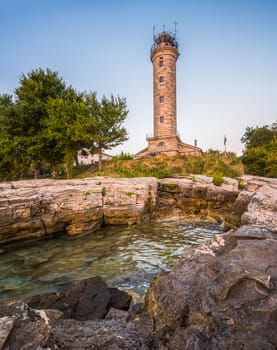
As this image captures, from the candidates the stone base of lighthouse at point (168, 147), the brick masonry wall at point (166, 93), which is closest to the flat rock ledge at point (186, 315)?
the stone base of lighthouse at point (168, 147)

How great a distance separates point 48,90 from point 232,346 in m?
25.4

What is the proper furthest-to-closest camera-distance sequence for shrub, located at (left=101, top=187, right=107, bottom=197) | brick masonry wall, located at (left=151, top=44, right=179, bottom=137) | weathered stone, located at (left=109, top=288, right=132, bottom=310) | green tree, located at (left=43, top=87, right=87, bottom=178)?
1. brick masonry wall, located at (left=151, top=44, right=179, bottom=137)
2. green tree, located at (left=43, top=87, right=87, bottom=178)
3. shrub, located at (left=101, top=187, right=107, bottom=197)
4. weathered stone, located at (left=109, top=288, right=132, bottom=310)

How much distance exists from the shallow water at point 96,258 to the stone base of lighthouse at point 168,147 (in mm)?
22450

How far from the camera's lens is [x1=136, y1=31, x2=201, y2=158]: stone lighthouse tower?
3167 centimetres

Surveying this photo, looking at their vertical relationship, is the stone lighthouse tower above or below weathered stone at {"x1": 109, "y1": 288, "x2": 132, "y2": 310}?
above

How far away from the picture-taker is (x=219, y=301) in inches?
87.9

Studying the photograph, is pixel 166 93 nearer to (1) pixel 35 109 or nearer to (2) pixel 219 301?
(1) pixel 35 109

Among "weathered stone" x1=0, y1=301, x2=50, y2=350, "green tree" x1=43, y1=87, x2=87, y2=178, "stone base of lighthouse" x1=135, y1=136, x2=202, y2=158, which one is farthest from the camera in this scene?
"stone base of lighthouse" x1=135, y1=136, x2=202, y2=158

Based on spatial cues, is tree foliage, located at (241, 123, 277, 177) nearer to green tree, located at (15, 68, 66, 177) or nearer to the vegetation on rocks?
the vegetation on rocks

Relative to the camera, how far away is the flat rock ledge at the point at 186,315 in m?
1.87

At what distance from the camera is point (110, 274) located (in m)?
5.07

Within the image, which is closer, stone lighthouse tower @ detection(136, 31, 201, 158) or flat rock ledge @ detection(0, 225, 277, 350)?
flat rock ledge @ detection(0, 225, 277, 350)

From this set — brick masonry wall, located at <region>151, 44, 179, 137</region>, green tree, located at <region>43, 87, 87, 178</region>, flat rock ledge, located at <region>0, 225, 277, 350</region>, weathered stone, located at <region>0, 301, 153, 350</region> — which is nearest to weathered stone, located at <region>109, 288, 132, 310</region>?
flat rock ledge, located at <region>0, 225, 277, 350</region>

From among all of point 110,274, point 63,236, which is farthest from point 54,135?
point 110,274
